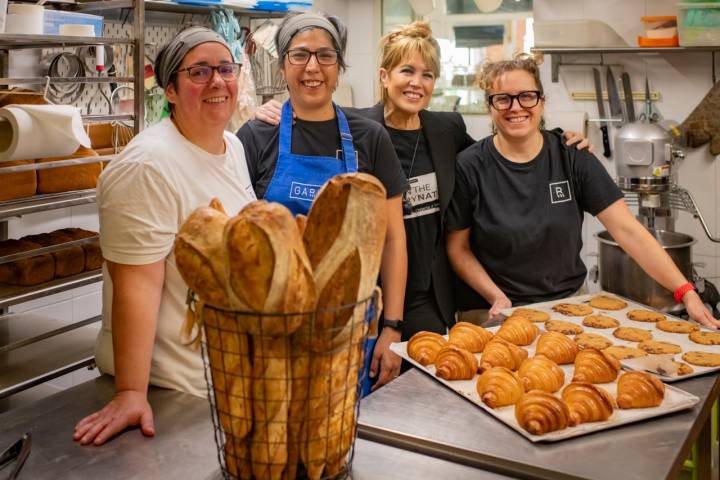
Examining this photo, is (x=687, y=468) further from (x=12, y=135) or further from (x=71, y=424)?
(x=12, y=135)

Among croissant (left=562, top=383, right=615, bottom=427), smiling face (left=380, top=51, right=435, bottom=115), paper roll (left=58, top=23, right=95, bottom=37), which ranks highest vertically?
paper roll (left=58, top=23, right=95, bottom=37)

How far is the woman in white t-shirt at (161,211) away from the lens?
4.25 ft

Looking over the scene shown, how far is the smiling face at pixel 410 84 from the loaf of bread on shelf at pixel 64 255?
42.8 inches

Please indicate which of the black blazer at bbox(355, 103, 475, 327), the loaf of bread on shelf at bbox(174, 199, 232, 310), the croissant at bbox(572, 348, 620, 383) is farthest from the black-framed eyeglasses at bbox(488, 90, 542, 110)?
the loaf of bread on shelf at bbox(174, 199, 232, 310)

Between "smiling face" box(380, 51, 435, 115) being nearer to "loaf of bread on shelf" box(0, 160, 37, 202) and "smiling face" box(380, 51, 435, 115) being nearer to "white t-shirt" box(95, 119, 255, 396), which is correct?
"white t-shirt" box(95, 119, 255, 396)

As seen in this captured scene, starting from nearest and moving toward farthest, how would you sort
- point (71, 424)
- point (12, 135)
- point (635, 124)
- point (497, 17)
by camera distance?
point (71, 424)
point (12, 135)
point (635, 124)
point (497, 17)

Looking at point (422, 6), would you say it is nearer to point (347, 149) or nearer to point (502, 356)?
point (347, 149)

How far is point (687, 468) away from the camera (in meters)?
2.01

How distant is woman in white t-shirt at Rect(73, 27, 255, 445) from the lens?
1294 mm

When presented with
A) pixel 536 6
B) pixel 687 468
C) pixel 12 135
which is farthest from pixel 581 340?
pixel 536 6

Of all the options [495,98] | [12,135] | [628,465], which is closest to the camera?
[628,465]

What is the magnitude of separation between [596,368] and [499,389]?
0.23 meters

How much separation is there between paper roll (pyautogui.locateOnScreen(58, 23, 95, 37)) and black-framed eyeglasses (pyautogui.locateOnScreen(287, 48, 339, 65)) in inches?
25.8

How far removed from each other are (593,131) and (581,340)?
2.46 m
